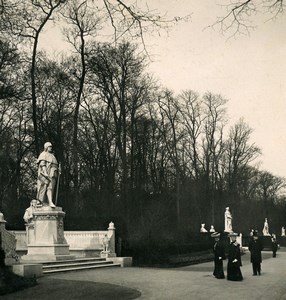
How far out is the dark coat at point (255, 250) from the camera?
1961 centimetres

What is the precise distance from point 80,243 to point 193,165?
95.4 feet

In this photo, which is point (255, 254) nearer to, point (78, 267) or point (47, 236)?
point (78, 267)

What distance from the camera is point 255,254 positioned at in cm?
1977

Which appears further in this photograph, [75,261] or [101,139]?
[101,139]

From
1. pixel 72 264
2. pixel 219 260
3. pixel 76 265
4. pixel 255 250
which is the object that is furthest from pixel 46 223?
pixel 255 250

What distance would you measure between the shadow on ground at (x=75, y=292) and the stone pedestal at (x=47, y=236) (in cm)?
643

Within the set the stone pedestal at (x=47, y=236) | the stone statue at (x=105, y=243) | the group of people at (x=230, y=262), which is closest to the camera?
the group of people at (x=230, y=262)

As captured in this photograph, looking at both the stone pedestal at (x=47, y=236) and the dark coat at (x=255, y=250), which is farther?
the stone pedestal at (x=47, y=236)

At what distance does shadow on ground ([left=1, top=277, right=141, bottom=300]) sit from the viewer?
1280cm

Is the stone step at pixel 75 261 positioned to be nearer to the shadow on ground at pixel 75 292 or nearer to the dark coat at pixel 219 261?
the shadow on ground at pixel 75 292

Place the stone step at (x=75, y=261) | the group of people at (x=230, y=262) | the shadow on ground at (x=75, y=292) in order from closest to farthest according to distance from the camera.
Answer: the shadow on ground at (x=75, y=292) < the group of people at (x=230, y=262) < the stone step at (x=75, y=261)

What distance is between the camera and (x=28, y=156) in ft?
134

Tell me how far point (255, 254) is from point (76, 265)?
696 cm

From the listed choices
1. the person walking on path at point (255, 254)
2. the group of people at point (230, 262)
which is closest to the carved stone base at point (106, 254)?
the person walking on path at point (255, 254)
